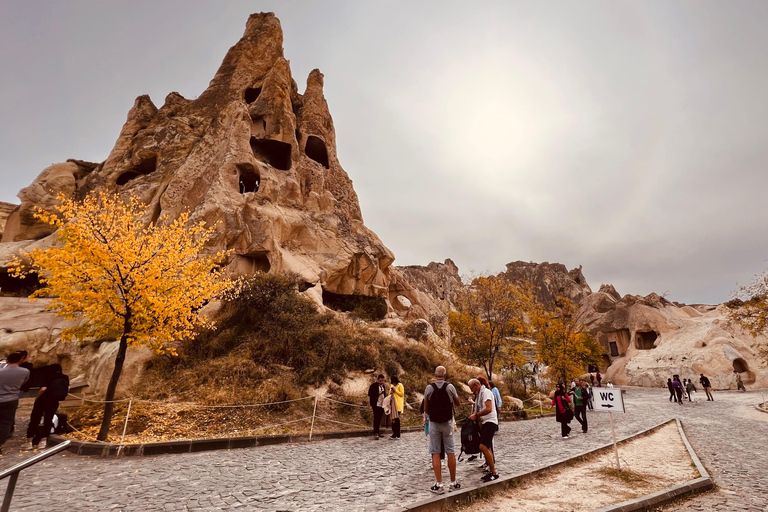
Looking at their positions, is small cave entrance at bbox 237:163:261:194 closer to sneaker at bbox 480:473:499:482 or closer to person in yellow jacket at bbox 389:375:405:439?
person in yellow jacket at bbox 389:375:405:439

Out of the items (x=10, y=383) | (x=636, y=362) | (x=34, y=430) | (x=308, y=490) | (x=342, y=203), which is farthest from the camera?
(x=636, y=362)

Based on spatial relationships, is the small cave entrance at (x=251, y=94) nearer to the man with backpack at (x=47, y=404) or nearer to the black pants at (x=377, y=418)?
the man with backpack at (x=47, y=404)

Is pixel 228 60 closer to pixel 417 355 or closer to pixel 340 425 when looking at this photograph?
pixel 417 355

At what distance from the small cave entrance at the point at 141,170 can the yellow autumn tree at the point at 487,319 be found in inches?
985

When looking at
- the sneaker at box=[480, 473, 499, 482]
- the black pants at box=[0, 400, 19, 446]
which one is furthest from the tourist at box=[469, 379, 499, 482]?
the black pants at box=[0, 400, 19, 446]

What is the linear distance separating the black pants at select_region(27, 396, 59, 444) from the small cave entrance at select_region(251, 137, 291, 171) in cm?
2307

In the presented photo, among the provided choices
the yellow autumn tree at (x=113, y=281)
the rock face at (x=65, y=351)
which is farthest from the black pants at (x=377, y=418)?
the rock face at (x=65, y=351)

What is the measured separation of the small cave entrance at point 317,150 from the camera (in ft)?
111

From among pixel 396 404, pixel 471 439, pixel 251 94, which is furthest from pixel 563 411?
pixel 251 94

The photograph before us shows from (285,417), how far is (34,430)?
6.02 metres

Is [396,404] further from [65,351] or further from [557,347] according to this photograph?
[557,347]

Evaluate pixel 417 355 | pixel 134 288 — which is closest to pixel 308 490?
pixel 134 288

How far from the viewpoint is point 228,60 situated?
33625 mm

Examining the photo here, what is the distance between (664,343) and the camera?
3812 centimetres
